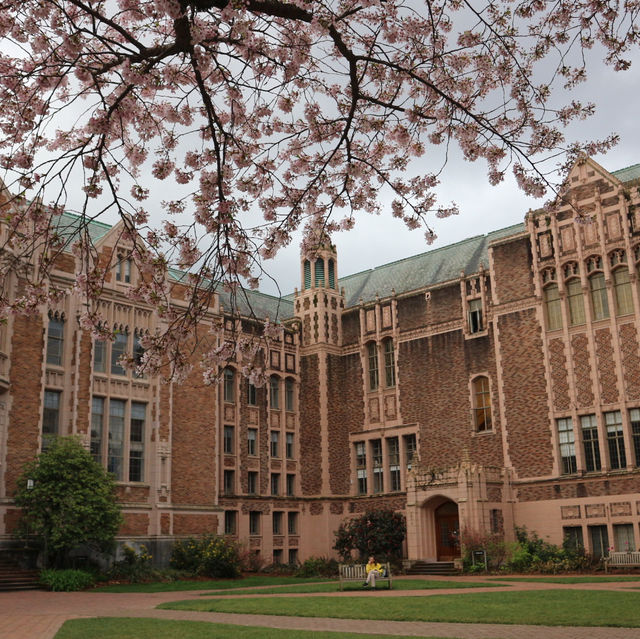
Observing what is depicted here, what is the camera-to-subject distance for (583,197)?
35.1 meters

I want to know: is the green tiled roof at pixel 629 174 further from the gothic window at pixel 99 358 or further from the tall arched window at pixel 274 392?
the gothic window at pixel 99 358

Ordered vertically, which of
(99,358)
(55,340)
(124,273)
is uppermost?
(124,273)

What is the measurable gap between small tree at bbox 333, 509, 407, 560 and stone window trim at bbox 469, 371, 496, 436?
5.50m

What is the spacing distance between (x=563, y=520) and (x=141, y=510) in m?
17.5

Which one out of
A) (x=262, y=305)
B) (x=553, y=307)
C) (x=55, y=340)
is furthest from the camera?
(x=262, y=305)

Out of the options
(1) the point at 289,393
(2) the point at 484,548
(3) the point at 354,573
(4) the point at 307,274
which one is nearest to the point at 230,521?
(1) the point at 289,393

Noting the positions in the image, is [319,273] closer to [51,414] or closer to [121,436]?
[121,436]

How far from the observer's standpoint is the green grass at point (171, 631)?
42.8 ft

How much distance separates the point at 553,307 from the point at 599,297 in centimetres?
211

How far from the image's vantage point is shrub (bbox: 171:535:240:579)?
32500mm

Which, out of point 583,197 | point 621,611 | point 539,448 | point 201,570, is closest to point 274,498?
point 201,570

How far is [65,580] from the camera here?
87.9 feet

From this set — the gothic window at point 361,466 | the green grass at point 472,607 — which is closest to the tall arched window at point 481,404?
the gothic window at point 361,466

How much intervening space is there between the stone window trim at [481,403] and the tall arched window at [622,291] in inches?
264
